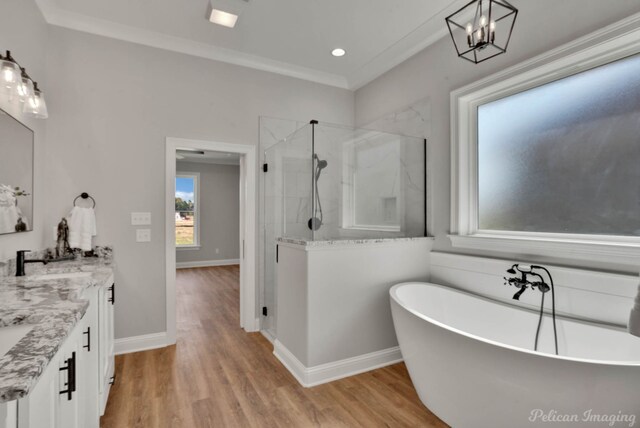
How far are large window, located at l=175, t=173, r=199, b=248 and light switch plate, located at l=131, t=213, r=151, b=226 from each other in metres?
4.76

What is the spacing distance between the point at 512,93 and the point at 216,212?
6703mm

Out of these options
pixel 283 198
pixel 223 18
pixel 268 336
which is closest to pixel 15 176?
pixel 223 18

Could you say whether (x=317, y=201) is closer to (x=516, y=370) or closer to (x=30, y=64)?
(x=516, y=370)

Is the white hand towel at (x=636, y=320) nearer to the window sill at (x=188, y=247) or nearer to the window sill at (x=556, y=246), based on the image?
the window sill at (x=556, y=246)

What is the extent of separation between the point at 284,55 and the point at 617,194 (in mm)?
2965

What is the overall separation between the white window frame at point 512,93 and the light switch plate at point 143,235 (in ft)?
8.82

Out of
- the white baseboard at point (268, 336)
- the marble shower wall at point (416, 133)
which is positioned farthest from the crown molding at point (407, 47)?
the white baseboard at point (268, 336)

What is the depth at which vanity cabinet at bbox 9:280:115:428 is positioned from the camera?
2.57 ft

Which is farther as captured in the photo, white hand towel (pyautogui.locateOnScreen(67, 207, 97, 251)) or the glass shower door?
the glass shower door

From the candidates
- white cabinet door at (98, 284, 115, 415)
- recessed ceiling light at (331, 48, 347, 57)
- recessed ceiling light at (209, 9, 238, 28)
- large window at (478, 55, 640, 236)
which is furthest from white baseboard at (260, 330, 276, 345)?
recessed ceiling light at (331, 48, 347, 57)

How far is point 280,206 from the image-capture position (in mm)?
3305

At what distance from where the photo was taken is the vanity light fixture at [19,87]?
1.77 meters

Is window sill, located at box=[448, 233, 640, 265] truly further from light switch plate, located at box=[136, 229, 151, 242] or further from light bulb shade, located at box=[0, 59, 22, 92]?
light bulb shade, located at box=[0, 59, 22, 92]
